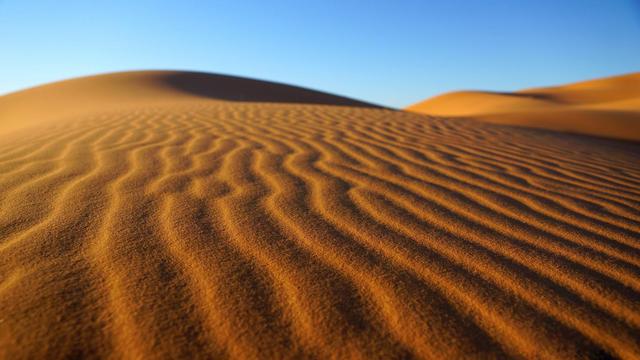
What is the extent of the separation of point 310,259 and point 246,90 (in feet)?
69.5

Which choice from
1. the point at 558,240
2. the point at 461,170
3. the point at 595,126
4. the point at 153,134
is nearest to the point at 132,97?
the point at 153,134

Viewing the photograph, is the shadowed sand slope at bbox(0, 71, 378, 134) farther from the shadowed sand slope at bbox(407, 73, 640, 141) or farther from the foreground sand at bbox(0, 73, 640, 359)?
the foreground sand at bbox(0, 73, 640, 359)

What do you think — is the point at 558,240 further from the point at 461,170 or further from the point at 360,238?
the point at 461,170

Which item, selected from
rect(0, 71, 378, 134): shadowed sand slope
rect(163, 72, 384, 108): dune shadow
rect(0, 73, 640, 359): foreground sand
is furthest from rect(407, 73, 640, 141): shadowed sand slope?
rect(0, 73, 640, 359): foreground sand

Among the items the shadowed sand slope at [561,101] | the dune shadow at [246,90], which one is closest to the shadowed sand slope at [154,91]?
the dune shadow at [246,90]

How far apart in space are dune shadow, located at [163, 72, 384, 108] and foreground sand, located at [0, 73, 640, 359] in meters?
16.8

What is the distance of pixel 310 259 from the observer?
1595mm

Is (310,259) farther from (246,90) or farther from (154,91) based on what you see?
(246,90)

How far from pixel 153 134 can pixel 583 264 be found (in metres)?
3.76

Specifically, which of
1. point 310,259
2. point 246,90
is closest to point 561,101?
point 246,90

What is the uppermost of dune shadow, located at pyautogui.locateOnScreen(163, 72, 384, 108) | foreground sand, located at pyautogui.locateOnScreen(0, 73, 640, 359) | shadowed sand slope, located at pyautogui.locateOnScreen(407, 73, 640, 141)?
foreground sand, located at pyautogui.locateOnScreen(0, 73, 640, 359)

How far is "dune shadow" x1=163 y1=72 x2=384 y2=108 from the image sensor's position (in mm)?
20062

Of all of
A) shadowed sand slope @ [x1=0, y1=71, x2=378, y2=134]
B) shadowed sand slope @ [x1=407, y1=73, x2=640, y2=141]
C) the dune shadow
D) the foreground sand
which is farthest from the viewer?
the dune shadow

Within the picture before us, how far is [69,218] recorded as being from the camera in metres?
1.89
